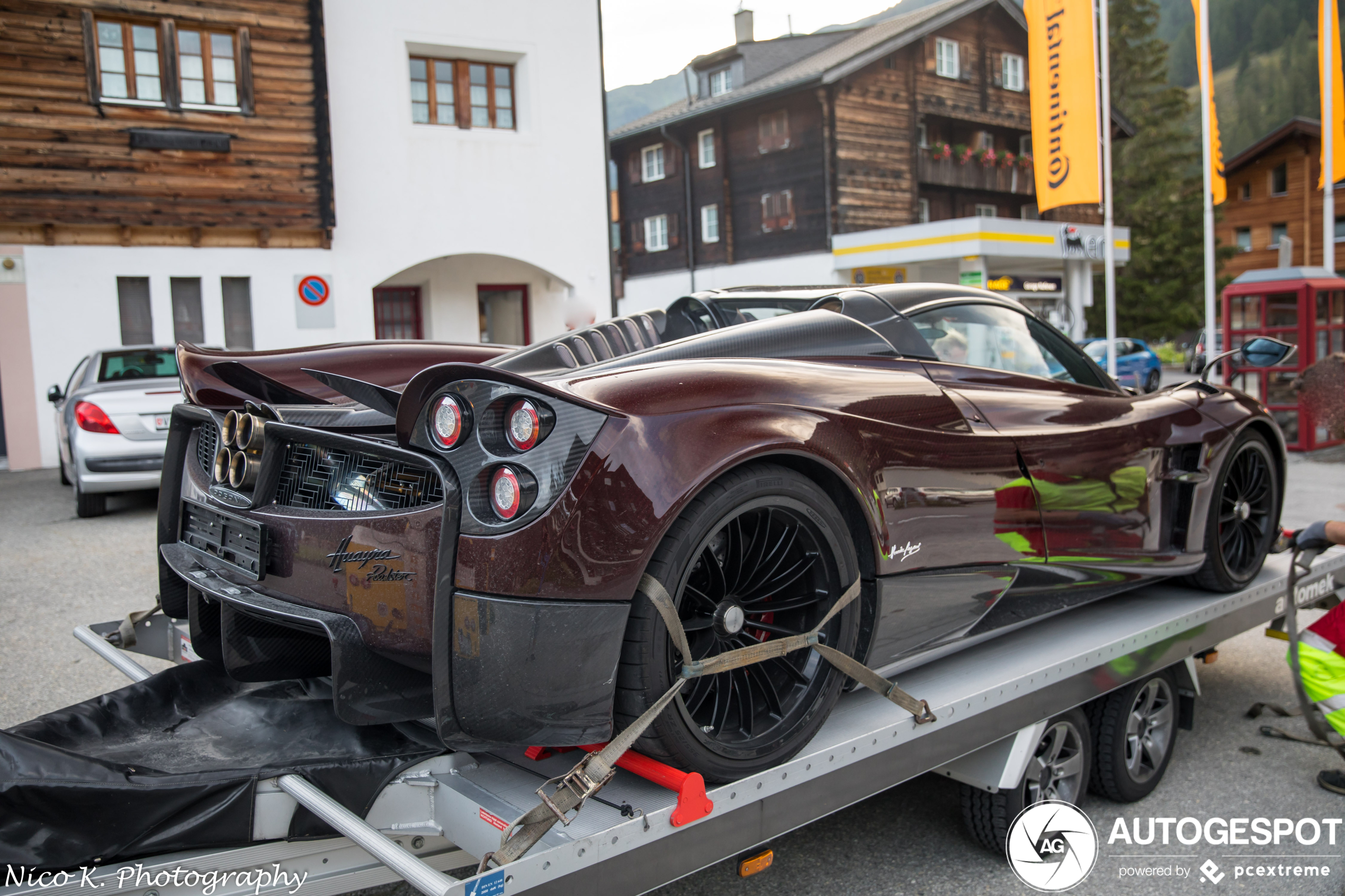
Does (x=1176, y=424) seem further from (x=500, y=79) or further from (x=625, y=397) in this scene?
(x=500, y=79)

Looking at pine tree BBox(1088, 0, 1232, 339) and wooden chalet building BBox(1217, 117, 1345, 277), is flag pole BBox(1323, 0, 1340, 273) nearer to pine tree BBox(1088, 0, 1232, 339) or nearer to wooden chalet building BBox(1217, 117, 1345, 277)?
pine tree BBox(1088, 0, 1232, 339)

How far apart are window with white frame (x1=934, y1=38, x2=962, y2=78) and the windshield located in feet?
81.6

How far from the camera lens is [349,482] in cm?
212

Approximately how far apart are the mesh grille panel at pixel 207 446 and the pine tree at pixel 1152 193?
1499 inches

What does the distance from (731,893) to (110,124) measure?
1285cm

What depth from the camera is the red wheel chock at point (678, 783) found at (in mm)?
1900

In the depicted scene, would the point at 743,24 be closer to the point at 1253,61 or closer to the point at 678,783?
the point at 678,783

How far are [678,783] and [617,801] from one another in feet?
0.45

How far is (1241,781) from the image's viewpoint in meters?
3.42

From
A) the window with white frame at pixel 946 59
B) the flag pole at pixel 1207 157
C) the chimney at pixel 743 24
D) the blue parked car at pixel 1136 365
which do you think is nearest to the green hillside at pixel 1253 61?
the chimney at pixel 743 24

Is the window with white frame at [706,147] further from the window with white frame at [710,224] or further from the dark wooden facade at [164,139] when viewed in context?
the dark wooden facade at [164,139]

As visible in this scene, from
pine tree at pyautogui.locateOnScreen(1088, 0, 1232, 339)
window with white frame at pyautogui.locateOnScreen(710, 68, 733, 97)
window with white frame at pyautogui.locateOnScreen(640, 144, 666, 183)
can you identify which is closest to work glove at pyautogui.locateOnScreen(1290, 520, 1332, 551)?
window with white frame at pyautogui.locateOnScreen(640, 144, 666, 183)

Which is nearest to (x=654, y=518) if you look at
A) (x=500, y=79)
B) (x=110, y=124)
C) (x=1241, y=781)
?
(x=1241, y=781)

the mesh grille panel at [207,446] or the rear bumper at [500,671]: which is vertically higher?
the mesh grille panel at [207,446]
